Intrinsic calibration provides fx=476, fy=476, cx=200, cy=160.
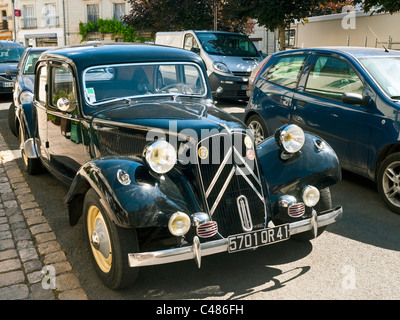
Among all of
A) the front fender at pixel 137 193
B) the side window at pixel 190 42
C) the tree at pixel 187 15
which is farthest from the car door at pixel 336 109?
the tree at pixel 187 15

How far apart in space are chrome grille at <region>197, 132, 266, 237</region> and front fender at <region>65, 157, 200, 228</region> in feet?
0.58

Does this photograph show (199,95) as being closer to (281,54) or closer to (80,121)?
(80,121)

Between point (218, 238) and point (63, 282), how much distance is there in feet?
4.18

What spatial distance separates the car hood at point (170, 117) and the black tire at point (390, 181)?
2.04 metres

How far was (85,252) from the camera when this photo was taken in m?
4.28

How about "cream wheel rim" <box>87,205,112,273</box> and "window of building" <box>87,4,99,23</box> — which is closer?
"cream wheel rim" <box>87,205,112,273</box>

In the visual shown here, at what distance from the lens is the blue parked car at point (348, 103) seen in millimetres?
A: 5266

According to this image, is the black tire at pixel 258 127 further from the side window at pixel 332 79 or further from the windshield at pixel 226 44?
the windshield at pixel 226 44

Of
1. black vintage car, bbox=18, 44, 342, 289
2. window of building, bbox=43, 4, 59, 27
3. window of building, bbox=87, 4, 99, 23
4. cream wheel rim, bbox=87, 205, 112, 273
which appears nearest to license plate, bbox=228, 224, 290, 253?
black vintage car, bbox=18, 44, 342, 289

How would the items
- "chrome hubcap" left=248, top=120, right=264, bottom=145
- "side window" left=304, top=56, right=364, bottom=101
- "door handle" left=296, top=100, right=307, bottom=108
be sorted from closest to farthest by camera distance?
"side window" left=304, top=56, right=364, bottom=101, "door handle" left=296, top=100, right=307, bottom=108, "chrome hubcap" left=248, top=120, right=264, bottom=145

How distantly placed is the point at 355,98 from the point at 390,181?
39.7 inches

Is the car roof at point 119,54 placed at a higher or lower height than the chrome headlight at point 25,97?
higher

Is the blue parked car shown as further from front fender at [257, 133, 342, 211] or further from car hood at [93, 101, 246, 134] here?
car hood at [93, 101, 246, 134]

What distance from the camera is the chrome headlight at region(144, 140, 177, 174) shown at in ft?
11.5
